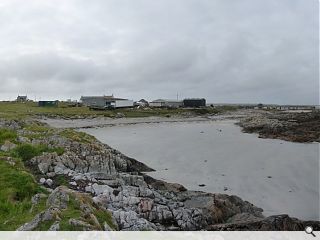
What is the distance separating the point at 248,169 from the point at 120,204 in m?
15.0

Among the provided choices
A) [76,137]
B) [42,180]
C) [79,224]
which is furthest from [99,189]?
[76,137]

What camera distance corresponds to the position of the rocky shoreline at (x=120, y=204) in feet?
31.3

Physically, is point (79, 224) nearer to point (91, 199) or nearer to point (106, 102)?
point (91, 199)

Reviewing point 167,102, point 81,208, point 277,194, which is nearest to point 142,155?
point 277,194

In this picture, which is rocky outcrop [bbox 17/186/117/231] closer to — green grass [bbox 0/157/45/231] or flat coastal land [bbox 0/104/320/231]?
flat coastal land [bbox 0/104/320/231]

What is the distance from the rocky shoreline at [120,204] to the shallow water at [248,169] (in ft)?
8.61

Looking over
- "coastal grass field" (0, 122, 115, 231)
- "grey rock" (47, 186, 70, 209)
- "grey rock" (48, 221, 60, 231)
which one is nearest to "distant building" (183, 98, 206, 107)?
"coastal grass field" (0, 122, 115, 231)

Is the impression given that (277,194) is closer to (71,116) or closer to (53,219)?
(53,219)

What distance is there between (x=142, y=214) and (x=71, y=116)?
210 feet

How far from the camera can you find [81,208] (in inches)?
377

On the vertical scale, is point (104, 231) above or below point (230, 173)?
above

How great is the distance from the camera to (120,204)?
12500mm

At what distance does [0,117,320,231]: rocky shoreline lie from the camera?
31.3 feet

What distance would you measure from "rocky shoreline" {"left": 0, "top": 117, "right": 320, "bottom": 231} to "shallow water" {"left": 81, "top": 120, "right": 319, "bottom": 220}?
2.62 m
